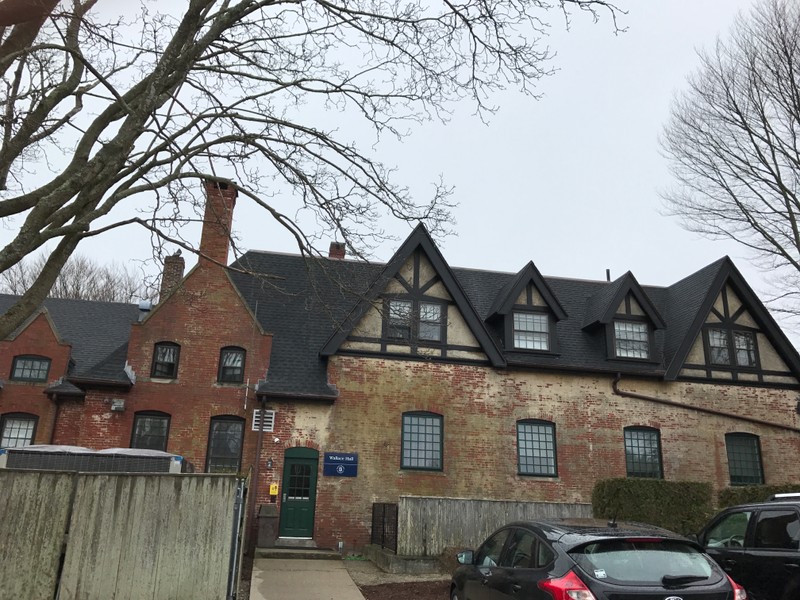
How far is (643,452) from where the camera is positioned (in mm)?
19094

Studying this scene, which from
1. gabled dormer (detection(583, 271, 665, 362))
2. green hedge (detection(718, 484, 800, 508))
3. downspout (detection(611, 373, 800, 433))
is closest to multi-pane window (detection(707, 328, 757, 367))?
downspout (detection(611, 373, 800, 433))

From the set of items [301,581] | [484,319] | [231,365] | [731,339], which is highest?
[484,319]

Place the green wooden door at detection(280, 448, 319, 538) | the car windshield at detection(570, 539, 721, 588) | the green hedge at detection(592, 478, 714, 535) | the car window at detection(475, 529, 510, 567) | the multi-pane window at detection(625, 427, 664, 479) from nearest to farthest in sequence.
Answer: the car windshield at detection(570, 539, 721, 588) < the car window at detection(475, 529, 510, 567) < the green hedge at detection(592, 478, 714, 535) < the green wooden door at detection(280, 448, 319, 538) < the multi-pane window at detection(625, 427, 664, 479)

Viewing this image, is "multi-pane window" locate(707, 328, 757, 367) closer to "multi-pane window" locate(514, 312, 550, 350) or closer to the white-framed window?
"multi-pane window" locate(514, 312, 550, 350)

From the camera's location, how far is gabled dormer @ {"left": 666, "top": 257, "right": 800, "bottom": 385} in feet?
65.9

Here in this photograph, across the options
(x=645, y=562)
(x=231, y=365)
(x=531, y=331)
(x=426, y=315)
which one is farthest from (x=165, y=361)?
(x=645, y=562)

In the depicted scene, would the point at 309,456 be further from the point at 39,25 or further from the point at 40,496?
the point at 39,25

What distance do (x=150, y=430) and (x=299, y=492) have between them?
14.4 ft

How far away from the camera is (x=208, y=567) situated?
8.25 metres

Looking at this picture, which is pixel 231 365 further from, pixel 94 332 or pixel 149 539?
pixel 149 539

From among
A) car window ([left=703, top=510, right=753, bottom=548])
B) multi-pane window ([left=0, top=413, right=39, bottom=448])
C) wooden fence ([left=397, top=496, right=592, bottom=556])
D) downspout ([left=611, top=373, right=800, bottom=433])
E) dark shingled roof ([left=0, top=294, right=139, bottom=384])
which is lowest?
wooden fence ([left=397, top=496, right=592, bottom=556])

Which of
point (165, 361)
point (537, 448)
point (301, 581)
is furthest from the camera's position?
point (537, 448)

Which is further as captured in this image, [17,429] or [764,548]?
[17,429]

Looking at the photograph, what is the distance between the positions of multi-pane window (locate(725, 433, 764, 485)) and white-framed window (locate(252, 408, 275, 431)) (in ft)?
45.6
